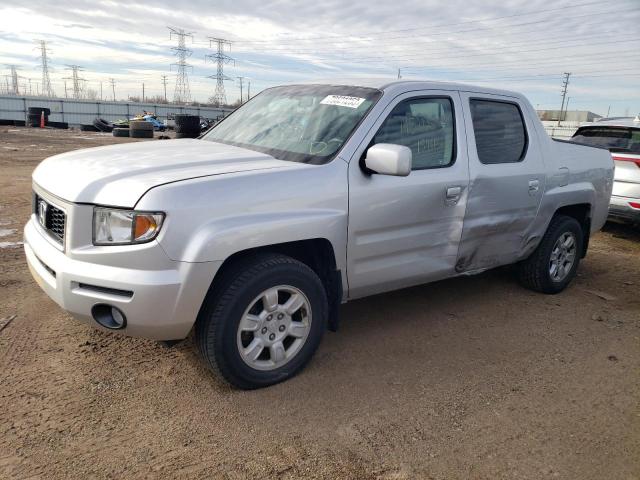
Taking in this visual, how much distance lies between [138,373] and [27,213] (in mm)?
4848

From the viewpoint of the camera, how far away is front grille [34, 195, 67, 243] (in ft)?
9.62

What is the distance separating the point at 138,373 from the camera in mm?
3219

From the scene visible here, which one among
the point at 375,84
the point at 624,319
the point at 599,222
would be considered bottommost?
the point at 624,319

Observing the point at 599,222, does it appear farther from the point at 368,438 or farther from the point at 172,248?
the point at 172,248

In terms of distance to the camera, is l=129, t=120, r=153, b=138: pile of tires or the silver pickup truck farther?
l=129, t=120, r=153, b=138: pile of tires

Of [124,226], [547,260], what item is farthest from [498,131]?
[124,226]

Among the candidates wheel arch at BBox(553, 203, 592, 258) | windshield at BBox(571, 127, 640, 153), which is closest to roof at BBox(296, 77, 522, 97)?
wheel arch at BBox(553, 203, 592, 258)

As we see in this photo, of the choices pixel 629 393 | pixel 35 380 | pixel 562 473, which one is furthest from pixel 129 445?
pixel 629 393

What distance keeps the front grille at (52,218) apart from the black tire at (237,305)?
91cm

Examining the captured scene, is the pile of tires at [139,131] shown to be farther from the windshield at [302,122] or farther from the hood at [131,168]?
the hood at [131,168]

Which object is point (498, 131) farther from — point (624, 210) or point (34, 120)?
point (34, 120)

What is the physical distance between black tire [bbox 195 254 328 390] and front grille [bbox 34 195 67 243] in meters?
0.91

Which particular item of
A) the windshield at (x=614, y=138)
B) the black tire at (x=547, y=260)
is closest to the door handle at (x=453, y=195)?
the black tire at (x=547, y=260)

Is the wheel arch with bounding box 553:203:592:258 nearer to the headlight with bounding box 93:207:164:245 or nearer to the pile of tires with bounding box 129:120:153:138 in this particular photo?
the headlight with bounding box 93:207:164:245
